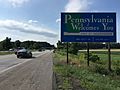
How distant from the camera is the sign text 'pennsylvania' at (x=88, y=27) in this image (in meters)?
20.7

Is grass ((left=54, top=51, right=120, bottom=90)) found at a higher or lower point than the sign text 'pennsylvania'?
lower

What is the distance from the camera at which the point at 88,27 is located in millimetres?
21297

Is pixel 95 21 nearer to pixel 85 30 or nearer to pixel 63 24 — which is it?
pixel 85 30

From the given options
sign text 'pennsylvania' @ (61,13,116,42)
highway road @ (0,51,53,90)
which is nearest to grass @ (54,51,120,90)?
highway road @ (0,51,53,90)

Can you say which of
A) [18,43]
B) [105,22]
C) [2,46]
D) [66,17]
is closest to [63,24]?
[66,17]

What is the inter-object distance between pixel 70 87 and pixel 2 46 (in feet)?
505

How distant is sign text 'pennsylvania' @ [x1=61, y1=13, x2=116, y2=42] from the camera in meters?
20.7

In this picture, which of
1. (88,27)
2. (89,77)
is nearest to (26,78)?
(89,77)

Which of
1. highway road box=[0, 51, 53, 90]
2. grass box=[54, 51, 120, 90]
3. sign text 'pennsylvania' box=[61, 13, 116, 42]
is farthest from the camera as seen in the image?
sign text 'pennsylvania' box=[61, 13, 116, 42]

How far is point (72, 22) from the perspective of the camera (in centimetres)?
2202

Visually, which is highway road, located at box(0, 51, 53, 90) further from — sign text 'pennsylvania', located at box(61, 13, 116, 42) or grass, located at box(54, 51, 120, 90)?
sign text 'pennsylvania', located at box(61, 13, 116, 42)

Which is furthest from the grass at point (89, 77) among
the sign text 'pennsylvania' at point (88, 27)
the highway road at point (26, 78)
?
the sign text 'pennsylvania' at point (88, 27)

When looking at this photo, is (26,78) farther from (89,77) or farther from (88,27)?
(88,27)

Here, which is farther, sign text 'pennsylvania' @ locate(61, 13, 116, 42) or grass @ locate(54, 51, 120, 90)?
sign text 'pennsylvania' @ locate(61, 13, 116, 42)
